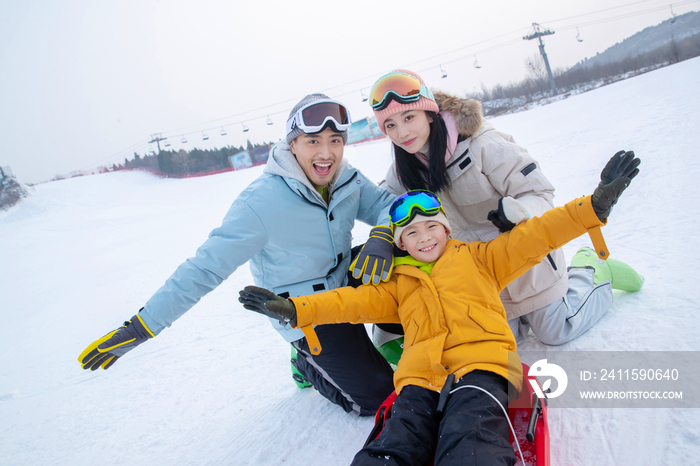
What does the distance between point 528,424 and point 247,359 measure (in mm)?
2591

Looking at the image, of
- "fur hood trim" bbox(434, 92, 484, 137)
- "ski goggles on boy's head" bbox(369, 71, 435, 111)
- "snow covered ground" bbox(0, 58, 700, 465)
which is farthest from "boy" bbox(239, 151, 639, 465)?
"ski goggles on boy's head" bbox(369, 71, 435, 111)

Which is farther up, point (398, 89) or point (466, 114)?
point (398, 89)

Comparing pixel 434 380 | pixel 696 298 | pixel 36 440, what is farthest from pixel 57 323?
pixel 696 298

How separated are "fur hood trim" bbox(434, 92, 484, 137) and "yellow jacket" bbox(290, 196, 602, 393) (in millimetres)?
810

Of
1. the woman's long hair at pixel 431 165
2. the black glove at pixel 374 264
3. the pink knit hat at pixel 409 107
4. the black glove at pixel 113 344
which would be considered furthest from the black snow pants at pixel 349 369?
the pink knit hat at pixel 409 107

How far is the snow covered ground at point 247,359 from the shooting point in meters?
1.92

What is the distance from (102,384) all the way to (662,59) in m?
37.5

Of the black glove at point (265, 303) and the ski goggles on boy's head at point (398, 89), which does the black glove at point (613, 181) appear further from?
the black glove at point (265, 303)

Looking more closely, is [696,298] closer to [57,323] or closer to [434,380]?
[434,380]

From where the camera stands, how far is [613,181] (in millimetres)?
1623

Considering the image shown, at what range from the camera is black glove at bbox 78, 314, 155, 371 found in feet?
6.28

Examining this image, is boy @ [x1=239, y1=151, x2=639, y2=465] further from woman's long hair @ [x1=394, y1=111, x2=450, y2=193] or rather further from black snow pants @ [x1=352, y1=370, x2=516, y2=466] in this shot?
woman's long hair @ [x1=394, y1=111, x2=450, y2=193]

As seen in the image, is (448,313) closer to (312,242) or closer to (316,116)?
A: (312,242)

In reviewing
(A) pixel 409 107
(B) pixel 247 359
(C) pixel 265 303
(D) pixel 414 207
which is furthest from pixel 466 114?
(B) pixel 247 359
